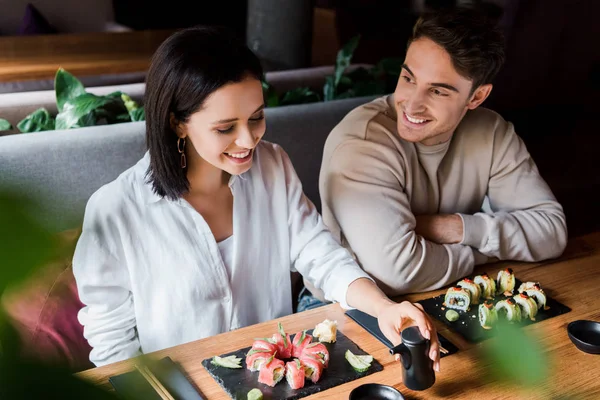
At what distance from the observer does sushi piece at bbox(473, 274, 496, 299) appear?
1662 mm

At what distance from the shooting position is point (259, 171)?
68.5 inches

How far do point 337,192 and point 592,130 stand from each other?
4137 mm

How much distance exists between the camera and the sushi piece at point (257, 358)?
1.31 metres

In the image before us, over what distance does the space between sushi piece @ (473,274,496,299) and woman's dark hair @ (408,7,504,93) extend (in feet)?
1.75

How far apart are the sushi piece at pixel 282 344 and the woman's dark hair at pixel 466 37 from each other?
34.9 inches

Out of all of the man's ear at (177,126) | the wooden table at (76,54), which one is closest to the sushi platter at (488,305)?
the man's ear at (177,126)

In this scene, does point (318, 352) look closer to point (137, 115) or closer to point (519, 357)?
point (519, 357)

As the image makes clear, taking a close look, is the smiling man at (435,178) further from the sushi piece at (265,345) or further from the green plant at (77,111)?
the green plant at (77,111)

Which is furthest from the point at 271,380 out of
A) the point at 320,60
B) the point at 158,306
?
the point at 320,60

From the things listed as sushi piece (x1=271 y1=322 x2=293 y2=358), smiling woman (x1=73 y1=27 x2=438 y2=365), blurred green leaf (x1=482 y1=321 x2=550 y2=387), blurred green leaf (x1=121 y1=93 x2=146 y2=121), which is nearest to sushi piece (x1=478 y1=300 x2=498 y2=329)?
smiling woman (x1=73 y1=27 x2=438 y2=365)

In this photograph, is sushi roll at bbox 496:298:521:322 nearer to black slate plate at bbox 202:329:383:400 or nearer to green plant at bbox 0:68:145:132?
black slate plate at bbox 202:329:383:400

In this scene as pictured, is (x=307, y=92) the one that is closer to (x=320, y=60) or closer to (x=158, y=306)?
(x=158, y=306)

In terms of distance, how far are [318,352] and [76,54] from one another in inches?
131

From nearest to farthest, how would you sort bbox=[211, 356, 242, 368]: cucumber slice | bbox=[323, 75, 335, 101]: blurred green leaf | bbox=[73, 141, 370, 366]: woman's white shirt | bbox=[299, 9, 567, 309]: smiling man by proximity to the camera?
bbox=[211, 356, 242, 368]: cucumber slice < bbox=[73, 141, 370, 366]: woman's white shirt < bbox=[299, 9, 567, 309]: smiling man < bbox=[323, 75, 335, 101]: blurred green leaf
